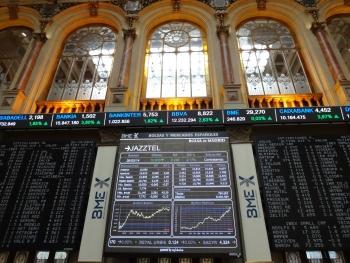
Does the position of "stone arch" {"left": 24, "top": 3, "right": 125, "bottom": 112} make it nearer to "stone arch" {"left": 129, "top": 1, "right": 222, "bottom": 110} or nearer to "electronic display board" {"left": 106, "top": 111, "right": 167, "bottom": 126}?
"stone arch" {"left": 129, "top": 1, "right": 222, "bottom": 110}

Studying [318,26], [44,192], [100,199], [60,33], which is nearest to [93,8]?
[60,33]

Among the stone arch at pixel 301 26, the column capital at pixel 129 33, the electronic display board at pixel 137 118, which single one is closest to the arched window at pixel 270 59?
the stone arch at pixel 301 26

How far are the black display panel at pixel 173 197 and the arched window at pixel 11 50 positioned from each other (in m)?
5.96

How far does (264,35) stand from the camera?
14195 mm

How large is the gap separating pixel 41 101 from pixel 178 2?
647 centimetres

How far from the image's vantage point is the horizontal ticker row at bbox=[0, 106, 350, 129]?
1000 centimetres

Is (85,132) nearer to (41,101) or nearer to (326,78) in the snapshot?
(41,101)

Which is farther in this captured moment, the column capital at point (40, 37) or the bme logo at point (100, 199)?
the column capital at point (40, 37)

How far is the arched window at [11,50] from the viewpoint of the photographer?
1338 cm

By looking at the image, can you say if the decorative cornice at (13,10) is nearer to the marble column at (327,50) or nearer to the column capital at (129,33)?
the column capital at (129,33)

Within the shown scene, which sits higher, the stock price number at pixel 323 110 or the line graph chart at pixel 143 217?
the stock price number at pixel 323 110

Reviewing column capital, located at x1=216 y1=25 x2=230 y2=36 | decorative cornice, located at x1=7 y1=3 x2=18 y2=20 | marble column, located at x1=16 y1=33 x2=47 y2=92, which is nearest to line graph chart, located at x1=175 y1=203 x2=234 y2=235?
marble column, located at x1=16 y1=33 x2=47 y2=92

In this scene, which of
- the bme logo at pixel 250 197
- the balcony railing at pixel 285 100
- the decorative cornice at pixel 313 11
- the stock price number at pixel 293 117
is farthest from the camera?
the decorative cornice at pixel 313 11

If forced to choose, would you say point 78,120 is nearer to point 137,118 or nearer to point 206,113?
point 137,118
